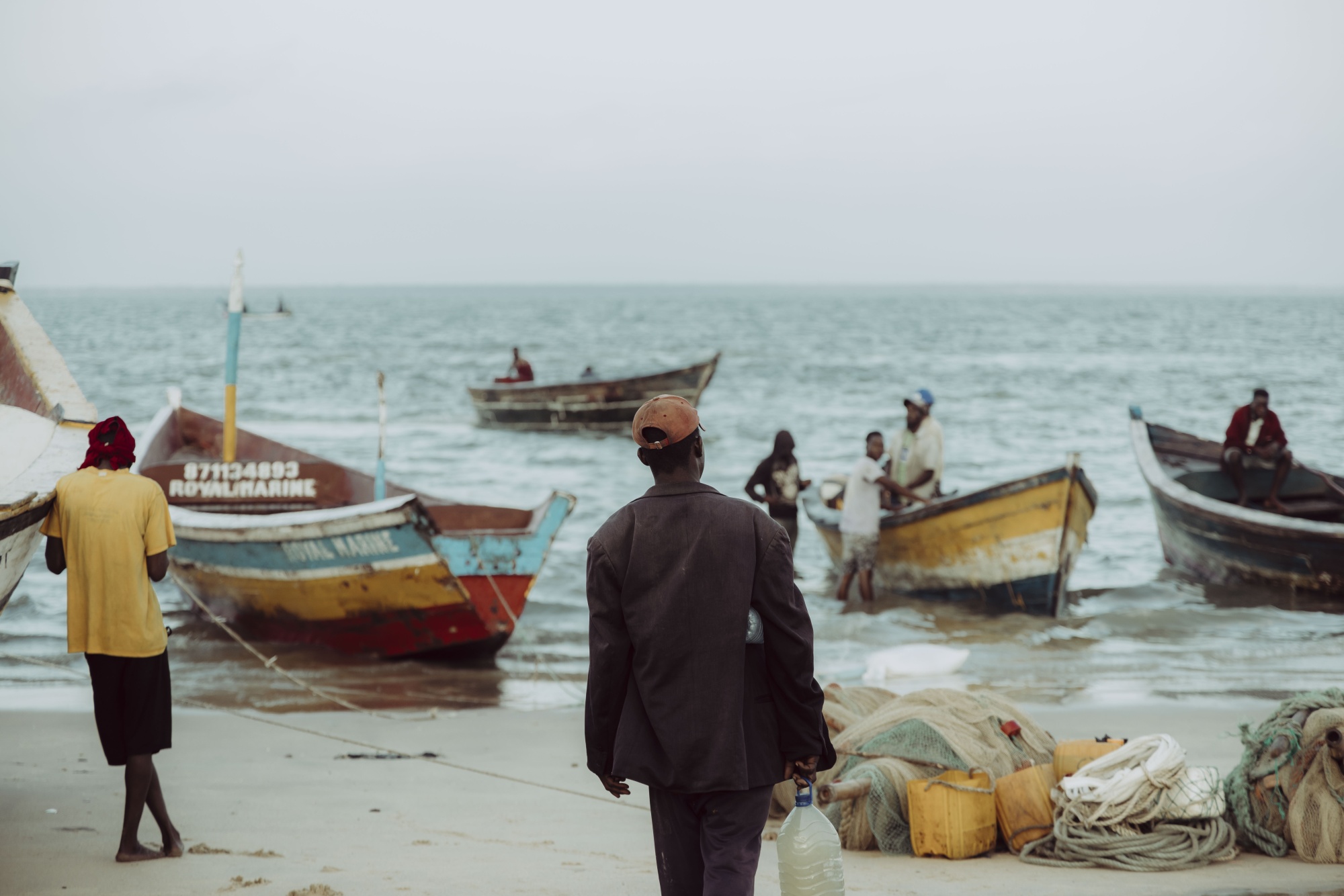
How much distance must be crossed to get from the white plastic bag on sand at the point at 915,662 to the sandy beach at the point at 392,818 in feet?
3.45

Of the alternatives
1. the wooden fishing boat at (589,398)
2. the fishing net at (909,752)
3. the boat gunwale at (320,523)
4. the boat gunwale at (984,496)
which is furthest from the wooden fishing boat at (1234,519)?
the wooden fishing boat at (589,398)

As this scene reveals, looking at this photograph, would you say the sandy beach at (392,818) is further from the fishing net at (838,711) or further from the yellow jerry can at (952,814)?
the fishing net at (838,711)

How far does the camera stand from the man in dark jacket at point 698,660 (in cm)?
262

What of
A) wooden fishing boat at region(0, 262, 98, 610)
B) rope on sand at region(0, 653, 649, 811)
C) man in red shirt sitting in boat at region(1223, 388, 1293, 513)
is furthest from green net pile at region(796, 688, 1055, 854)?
man in red shirt sitting in boat at region(1223, 388, 1293, 513)

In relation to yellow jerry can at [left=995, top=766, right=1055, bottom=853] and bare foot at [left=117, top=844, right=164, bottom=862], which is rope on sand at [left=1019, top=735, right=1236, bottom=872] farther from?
bare foot at [left=117, top=844, right=164, bottom=862]

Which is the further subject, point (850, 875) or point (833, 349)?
point (833, 349)

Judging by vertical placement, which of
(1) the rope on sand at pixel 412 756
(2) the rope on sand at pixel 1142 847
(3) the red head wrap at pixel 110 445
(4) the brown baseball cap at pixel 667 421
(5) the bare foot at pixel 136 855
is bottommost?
(1) the rope on sand at pixel 412 756

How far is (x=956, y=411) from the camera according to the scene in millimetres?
32562

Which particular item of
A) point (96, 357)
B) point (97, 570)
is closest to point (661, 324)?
point (96, 357)

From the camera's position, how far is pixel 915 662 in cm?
853

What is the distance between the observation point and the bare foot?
4.34m

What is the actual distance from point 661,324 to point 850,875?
94.3 metres

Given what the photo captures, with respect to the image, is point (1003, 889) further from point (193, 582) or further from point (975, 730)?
point (193, 582)

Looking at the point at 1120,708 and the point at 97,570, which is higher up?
the point at 97,570
